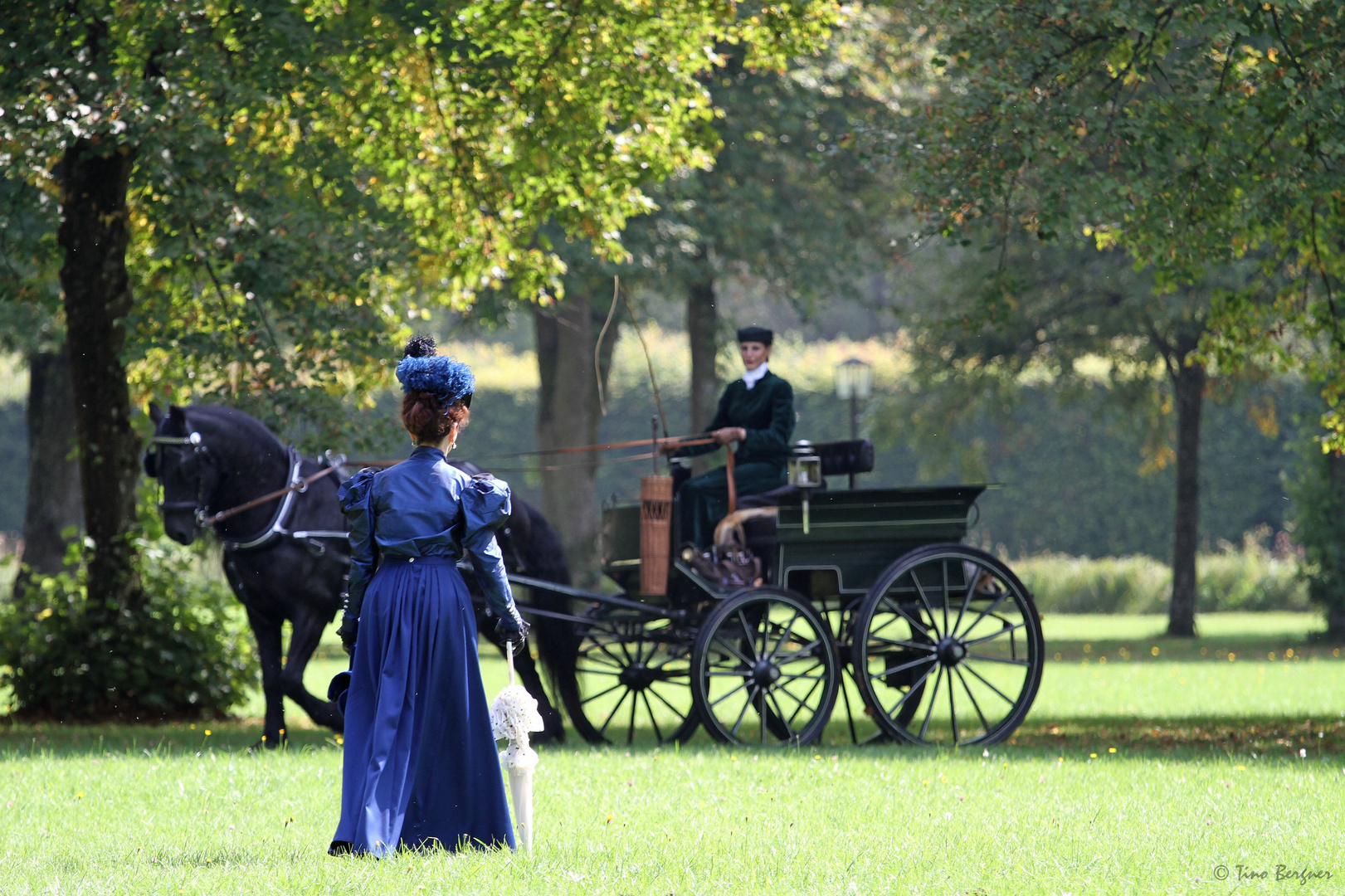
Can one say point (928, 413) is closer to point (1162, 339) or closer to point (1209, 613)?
point (1162, 339)

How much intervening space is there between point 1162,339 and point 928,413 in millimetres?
3377

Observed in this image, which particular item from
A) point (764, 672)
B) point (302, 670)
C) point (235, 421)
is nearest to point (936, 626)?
point (764, 672)

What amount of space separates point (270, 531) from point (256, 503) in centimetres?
20

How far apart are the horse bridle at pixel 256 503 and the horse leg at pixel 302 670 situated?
44cm

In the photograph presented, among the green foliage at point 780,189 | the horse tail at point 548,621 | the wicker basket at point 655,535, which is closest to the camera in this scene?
the wicker basket at point 655,535

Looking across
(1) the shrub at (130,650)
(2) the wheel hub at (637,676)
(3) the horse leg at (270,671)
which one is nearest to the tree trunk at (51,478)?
(1) the shrub at (130,650)

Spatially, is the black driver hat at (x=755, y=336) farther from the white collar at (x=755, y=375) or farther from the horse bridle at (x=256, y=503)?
the horse bridle at (x=256, y=503)

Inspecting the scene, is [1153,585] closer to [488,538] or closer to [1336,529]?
[1336,529]

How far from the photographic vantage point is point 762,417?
8.88 meters

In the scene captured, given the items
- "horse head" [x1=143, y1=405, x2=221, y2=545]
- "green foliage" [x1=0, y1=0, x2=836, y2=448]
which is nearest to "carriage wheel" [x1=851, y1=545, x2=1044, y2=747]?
"horse head" [x1=143, y1=405, x2=221, y2=545]

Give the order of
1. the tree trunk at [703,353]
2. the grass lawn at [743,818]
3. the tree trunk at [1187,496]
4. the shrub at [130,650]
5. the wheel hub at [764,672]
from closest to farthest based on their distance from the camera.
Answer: the grass lawn at [743,818]
the wheel hub at [764,672]
the shrub at [130,650]
the tree trunk at [703,353]
the tree trunk at [1187,496]

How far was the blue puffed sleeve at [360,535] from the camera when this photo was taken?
16.3 feet

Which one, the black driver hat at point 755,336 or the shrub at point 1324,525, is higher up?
the black driver hat at point 755,336

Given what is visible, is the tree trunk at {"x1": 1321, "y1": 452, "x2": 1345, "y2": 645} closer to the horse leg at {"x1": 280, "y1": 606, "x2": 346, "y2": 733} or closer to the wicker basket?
the wicker basket
